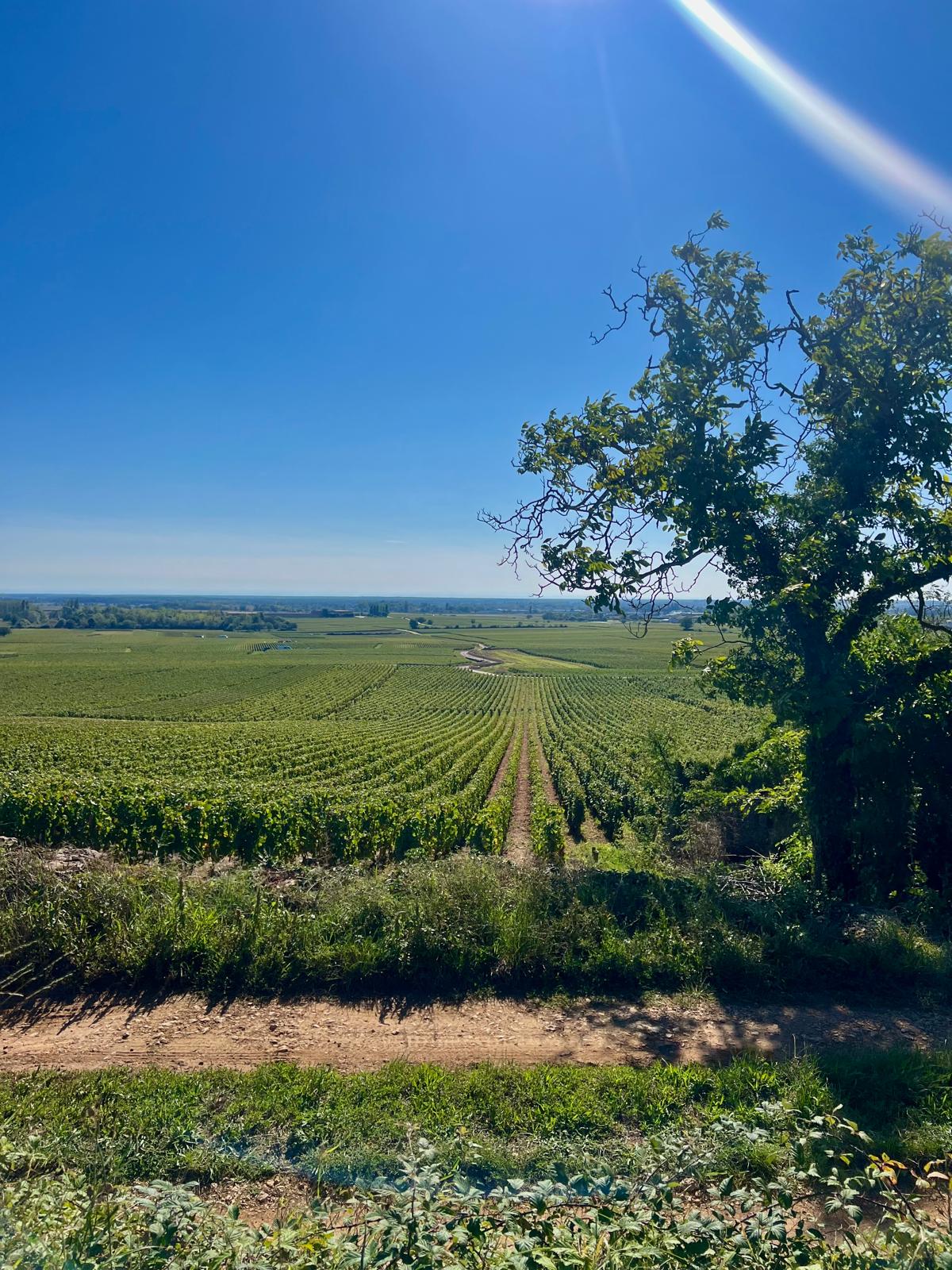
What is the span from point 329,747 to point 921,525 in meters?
33.0

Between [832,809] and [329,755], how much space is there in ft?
96.2

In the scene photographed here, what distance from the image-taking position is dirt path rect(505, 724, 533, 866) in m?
19.7

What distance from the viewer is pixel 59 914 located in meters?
6.75

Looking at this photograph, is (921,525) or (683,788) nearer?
(921,525)

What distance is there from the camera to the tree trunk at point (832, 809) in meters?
9.47

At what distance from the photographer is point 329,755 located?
3494 centimetres

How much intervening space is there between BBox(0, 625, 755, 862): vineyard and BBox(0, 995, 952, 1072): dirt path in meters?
10.2

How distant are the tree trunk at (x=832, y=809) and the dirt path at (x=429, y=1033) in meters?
3.65

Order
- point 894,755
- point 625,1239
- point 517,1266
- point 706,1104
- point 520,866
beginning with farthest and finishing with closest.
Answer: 1. point 894,755
2. point 520,866
3. point 706,1104
4. point 625,1239
5. point 517,1266

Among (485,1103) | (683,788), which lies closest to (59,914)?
(485,1103)

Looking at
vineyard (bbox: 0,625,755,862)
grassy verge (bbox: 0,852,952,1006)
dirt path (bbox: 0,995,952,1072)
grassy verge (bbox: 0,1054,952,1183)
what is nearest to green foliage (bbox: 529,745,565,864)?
vineyard (bbox: 0,625,755,862)

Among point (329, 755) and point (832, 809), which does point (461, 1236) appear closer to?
point (832, 809)

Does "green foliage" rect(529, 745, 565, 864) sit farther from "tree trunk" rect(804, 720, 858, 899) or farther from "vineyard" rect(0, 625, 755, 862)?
"tree trunk" rect(804, 720, 858, 899)

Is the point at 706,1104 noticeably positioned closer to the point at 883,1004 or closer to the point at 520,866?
the point at 883,1004
